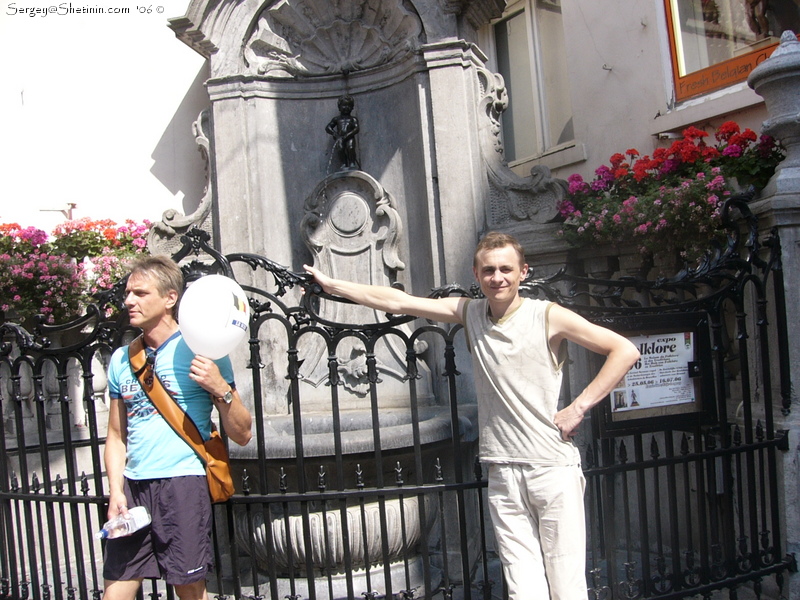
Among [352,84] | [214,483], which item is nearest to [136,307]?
[214,483]

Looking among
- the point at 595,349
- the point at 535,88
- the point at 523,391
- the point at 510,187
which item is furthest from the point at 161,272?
the point at 535,88

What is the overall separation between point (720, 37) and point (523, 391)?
4764mm

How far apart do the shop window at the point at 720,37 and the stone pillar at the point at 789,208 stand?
2.04 m

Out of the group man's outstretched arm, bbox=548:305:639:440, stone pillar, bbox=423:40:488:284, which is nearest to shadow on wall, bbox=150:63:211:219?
stone pillar, bbox=423:40:488:284

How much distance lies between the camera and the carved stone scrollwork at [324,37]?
18.1 feet

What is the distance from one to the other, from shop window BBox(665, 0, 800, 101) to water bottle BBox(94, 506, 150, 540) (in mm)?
5262

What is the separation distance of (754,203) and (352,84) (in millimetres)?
3030

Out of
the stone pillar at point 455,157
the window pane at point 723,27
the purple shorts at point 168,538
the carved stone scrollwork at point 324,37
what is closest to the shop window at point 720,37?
the window pane at point 723,27

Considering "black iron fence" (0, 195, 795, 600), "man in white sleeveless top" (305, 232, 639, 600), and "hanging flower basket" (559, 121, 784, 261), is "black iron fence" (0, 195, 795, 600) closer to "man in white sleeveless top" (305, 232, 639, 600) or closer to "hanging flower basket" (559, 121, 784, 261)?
"hanging flower basket" (559, 121, 784, 261)

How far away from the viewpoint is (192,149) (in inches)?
259

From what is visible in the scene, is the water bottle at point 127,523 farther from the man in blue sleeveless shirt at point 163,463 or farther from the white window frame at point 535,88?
the white window frame at point 535,88

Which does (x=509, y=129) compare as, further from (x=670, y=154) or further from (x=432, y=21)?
(x=670, y=154)

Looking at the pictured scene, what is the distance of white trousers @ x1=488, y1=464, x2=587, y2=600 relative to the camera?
257cm

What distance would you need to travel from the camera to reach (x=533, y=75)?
8.01 meters
